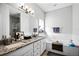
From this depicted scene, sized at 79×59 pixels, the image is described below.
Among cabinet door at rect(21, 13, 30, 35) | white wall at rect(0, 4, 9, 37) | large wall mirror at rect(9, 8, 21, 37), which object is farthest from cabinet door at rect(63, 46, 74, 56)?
white wall at rect(0, 4, 9, 37)

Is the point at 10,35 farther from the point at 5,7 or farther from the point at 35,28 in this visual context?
the point at 35,28

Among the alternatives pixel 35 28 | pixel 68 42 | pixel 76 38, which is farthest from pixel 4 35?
pixel 76 38

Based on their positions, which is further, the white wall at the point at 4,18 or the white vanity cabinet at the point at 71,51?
the white vanity cabinet at the point at 71,51

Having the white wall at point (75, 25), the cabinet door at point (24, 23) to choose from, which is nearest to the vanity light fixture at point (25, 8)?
the cabinet door at point (24, 23)

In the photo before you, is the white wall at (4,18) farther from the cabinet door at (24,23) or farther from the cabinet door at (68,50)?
the cabinet door at (68,50)

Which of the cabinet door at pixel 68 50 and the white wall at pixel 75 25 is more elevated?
the white wall at pixel 75 25

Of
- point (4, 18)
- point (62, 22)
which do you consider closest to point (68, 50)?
point (62, 22)

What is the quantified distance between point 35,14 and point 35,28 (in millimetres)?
488

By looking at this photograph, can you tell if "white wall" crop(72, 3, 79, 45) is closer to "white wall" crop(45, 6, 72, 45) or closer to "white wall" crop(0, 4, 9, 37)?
"white wall" crop(45, 6, 72, 45)

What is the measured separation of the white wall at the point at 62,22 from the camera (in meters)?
1.91

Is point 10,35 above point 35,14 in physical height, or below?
below

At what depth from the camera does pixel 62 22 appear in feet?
6.38

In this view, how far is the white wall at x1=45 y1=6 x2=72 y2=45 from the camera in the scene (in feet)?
6.26

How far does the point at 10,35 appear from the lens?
1675mm
